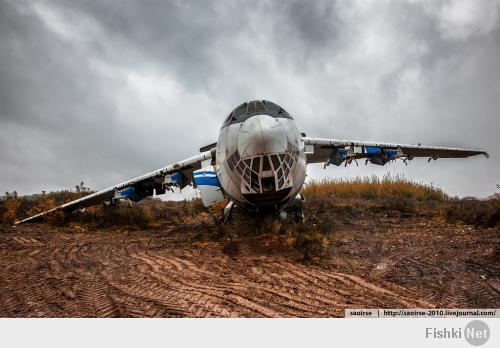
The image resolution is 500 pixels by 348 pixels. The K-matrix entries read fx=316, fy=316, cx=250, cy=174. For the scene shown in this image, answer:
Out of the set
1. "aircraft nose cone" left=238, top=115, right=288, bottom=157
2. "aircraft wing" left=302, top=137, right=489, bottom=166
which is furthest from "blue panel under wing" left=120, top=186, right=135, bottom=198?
"aircraft nose cone" left=238, top=115, right=288, bottom=157

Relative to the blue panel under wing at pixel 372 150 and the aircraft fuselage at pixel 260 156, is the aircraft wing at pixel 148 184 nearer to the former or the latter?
the aircraft fuselage at pixel 260 156

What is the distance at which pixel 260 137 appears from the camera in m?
6.18

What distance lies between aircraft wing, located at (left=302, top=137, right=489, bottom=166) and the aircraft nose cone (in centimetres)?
260

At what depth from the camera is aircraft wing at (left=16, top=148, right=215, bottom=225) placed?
38.1 ft

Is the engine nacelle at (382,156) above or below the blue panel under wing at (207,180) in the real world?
above

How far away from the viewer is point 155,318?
9.58 ft

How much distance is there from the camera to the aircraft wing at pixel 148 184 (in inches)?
457

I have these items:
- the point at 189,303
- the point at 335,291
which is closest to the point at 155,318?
the point at 189,303

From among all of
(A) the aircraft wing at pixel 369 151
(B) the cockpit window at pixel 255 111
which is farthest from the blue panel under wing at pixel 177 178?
(B) the cockpit window at pixel 255 111

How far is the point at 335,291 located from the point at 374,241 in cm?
429

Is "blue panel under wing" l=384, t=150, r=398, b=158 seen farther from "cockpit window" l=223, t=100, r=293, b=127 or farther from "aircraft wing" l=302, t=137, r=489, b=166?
"cockpit window" l=223, t=100, r=293, b=127

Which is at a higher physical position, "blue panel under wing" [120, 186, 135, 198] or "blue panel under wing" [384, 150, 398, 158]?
"blue panel under wing" [384, 150, 398, 158]

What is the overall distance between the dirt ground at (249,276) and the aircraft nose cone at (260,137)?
2070mm

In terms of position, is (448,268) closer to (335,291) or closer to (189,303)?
(335,291)
